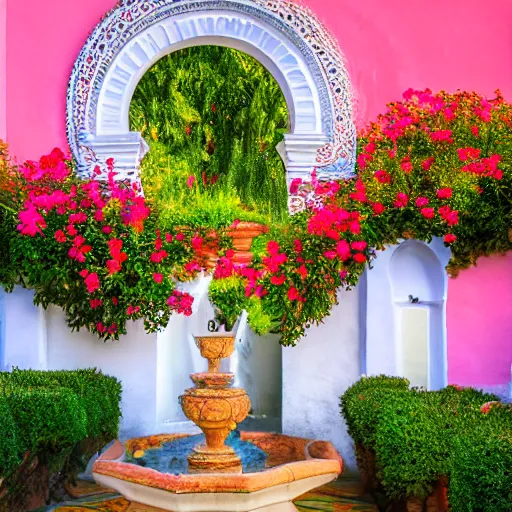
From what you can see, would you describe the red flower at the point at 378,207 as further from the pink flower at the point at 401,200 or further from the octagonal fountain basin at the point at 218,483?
the octagonal fountain basin at the point at 218,483

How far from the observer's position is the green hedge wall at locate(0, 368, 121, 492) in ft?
15.5

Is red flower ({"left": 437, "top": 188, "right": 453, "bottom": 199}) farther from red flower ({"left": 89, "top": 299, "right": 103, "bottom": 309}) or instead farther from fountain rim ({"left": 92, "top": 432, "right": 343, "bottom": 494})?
red flower ({"left": 89, "top": 299, "right": 103, "bottom": 309})

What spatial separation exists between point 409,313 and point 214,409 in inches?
107

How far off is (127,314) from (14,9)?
2747mm

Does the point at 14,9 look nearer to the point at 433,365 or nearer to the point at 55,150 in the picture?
the point at 55,150

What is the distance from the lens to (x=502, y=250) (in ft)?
22.7

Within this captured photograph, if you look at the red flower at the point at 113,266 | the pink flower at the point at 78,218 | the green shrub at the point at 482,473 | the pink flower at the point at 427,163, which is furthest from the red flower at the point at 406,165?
the green shrub at the point at 482,473

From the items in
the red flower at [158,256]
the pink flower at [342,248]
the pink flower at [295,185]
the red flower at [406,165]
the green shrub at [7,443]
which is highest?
the red flower at [406,165]

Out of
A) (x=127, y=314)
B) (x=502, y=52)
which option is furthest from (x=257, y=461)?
(x=502, y=52)

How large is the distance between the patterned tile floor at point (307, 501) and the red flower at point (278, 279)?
1.54m

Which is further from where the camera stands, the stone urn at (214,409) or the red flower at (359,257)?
the red flower at (359,257)

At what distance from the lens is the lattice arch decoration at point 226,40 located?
23.2 ft

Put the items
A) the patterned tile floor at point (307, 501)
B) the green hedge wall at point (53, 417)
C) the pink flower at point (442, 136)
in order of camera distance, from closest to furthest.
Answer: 1. the green hedge wall at point (53, 417)
2. the patterned tile floor at point (307, 501)
3. the pink flower at point (442, 136)

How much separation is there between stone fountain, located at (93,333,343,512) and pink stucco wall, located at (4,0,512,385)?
2.05 metres
